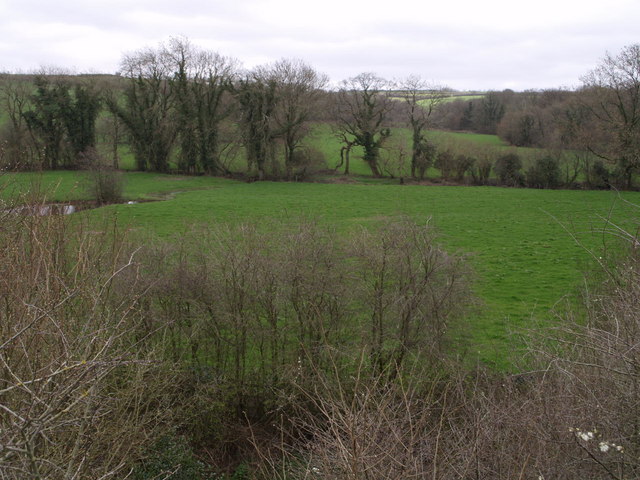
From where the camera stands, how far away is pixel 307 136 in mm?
43781

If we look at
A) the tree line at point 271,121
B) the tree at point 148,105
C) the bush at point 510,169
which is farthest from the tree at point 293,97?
the bush at point 510,169

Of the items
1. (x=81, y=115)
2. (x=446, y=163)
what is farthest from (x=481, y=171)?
(x=81, y=115)

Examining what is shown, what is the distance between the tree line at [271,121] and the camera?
40.8 meters

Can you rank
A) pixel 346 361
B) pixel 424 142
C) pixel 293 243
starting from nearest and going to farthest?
pixel 346 361, pixel 293 243, pixel 424 142

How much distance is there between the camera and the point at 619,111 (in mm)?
38562

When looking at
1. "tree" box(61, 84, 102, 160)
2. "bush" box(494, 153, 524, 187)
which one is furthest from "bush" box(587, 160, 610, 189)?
"tree" box(61, 84, 102, 160)

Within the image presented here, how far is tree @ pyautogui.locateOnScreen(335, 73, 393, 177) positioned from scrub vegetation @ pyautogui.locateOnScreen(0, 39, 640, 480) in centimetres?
24

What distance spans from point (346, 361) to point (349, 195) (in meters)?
27.4

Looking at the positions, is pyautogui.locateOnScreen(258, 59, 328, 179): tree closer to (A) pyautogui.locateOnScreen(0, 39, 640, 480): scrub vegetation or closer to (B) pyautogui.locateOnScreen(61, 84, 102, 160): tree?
(A) pyautogui.locateOnScreen(0, 39, 640, 480): scrub vegetation

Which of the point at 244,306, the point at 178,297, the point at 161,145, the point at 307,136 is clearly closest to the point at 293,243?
the point at 244,306

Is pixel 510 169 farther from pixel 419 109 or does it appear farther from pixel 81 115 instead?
pixel 81 115

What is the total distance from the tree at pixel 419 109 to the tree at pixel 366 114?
78.8 inches

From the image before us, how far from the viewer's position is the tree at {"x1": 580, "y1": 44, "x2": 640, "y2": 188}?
119 ft

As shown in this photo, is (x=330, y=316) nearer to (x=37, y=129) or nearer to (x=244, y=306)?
(x=244, y=306)
